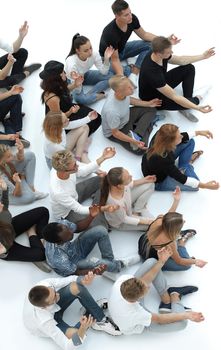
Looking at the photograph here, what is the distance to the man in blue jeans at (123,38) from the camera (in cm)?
457

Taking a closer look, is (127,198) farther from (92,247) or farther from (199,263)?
(199,263)

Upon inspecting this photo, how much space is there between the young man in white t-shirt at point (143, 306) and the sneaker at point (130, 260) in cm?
26

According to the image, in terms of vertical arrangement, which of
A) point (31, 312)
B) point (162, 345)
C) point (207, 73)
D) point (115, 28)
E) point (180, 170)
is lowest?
point (162, 345)

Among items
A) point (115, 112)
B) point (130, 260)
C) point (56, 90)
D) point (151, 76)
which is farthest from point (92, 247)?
point (151, 76)

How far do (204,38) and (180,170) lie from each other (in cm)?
204

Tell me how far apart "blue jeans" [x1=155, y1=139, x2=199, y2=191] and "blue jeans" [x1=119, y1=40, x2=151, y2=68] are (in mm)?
1308

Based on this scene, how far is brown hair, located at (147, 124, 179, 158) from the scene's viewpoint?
3807 mm

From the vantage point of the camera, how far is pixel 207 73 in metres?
5.19

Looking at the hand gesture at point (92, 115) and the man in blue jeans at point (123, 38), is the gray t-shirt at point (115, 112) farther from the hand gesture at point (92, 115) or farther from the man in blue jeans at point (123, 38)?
the man in blue jeans at point (123, 38)

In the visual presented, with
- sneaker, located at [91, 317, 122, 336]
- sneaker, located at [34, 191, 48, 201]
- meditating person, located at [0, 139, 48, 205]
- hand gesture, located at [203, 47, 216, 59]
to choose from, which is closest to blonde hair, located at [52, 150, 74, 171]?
meditating person, located at [0, 139, 48, 205]

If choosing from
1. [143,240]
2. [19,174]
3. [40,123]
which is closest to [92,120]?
[40,123]

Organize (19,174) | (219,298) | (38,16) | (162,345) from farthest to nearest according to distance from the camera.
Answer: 1. (38,16)
2. (19,174)
3. (219,298)
4. (162,345)

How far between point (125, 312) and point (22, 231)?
48.6 inches

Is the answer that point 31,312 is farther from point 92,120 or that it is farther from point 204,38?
point 204,38
